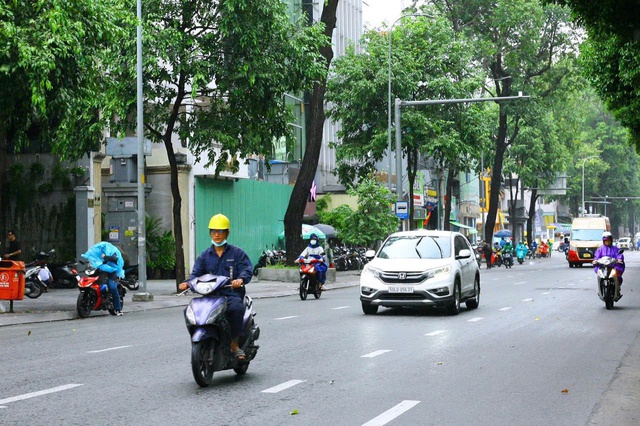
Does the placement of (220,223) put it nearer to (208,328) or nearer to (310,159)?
(208,328)

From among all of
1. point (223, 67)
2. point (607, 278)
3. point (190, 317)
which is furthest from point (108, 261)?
point (190, 317)

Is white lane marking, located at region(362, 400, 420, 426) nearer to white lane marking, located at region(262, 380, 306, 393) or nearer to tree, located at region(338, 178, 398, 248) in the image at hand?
white lane marking, located at region(262, 380, 306, 393)

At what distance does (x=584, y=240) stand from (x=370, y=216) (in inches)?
620

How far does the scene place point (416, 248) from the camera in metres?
20.4

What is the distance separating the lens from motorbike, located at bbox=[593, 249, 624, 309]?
832 inches

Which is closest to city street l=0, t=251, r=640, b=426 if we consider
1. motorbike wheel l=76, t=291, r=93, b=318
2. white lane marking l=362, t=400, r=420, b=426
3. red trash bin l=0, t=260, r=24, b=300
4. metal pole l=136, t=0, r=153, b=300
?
white lane marking l=362, t=400, r=420, b=426

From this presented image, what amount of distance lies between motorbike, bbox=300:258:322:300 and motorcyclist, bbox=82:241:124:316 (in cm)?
661

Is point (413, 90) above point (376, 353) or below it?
above

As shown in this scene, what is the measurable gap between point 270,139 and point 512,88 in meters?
28.4

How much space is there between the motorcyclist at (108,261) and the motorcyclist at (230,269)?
401 inches

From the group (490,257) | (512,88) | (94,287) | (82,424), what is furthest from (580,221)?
(82,424)

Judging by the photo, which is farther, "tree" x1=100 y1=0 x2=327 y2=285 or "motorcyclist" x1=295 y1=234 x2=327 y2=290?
"motorcyclist" x1=295 y1=234 x2=327 y2=290

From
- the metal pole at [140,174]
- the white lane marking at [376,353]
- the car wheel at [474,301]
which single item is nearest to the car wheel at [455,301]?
the car wheel at [474,301]

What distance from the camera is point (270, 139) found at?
94.2 ft
